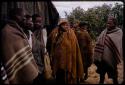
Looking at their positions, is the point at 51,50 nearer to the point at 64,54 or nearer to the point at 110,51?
the point at 64,54

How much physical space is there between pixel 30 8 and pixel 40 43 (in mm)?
852

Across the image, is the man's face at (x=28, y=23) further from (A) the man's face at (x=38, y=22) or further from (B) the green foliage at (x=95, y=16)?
(B) the green foliage at (x=95, y=16)

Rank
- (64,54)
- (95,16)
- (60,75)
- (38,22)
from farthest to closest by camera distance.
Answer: (95,16), (60,75), (64,54), (38,22)

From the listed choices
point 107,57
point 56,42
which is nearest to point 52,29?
point 56,42

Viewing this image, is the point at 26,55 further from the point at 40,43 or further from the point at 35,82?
the point at 40,43

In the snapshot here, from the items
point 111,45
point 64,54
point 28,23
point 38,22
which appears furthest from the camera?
point 111,45

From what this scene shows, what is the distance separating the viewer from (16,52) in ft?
19.8

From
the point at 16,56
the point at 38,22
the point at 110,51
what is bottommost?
the point at 110,51

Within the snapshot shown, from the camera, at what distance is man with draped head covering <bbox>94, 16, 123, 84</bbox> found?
8606 mm

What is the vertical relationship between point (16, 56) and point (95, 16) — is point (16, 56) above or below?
below

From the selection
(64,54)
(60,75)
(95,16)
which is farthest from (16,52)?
(95,16)

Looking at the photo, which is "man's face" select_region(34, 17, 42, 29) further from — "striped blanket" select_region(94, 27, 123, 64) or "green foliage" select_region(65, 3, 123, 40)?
"green foliage" select_region(65, 3, 123, 40)

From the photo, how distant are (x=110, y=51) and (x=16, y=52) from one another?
327 centimetres

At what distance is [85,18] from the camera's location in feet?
42.4
